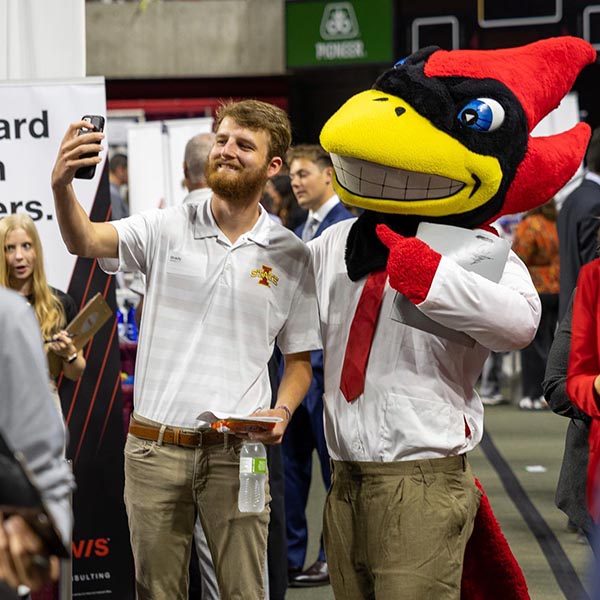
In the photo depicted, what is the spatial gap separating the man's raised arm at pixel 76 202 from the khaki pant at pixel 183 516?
565 millimetres

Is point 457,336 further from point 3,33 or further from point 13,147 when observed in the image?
point 3,33

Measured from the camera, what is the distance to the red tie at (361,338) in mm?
3027

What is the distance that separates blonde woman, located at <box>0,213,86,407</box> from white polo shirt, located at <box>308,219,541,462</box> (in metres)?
1.42

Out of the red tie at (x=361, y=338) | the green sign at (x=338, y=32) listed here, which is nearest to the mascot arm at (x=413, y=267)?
the red tie at (x=361, y=338)

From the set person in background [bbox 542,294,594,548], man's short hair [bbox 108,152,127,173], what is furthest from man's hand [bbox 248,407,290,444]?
man's short hair [bbox 108,152,127,173]

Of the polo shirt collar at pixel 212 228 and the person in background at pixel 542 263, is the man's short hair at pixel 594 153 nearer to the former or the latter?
the polo shirt collar at pixel 212 228

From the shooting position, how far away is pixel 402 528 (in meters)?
2.99

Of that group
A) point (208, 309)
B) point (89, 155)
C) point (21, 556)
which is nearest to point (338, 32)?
point (208, 309)

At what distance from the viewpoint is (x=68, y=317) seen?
432cm

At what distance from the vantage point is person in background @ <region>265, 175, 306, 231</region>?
815cm

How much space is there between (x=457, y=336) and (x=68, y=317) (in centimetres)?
181

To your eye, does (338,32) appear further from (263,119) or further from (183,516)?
(183,516)

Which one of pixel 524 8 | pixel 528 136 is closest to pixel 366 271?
pixel 528 136

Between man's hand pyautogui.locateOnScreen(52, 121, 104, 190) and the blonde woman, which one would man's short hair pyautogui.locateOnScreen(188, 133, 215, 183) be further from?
man's hand pyautogui.locateOnScreen(52, 121, 104, 190)
